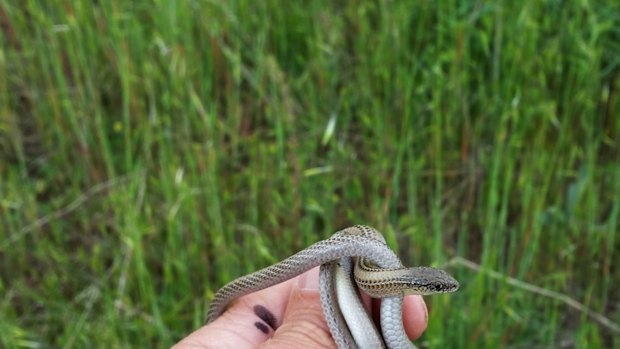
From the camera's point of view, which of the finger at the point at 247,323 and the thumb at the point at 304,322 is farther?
the finger at the point at 247,323

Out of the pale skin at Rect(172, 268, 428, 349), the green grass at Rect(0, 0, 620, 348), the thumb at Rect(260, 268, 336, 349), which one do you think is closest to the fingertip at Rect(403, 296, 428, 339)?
the pale skin at Rect(172, 268, 428, 349)

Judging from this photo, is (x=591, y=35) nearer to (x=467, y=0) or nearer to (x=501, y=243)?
(x=467, y=0)

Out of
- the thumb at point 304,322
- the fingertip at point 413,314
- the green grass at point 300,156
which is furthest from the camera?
the green grass at point 300,156

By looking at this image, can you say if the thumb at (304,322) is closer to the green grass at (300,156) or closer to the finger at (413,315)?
the finger at (413,315)

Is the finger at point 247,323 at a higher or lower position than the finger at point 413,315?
lower

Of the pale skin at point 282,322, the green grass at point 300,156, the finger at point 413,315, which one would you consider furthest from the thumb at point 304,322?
the green grass at point 300,156

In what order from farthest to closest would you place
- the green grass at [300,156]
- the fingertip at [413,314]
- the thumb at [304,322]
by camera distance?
the green grass at [300,156] < the fingertip at [413,314] < the thumb at [304,322]

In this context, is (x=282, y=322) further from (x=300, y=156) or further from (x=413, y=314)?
(x=300, y=156)
